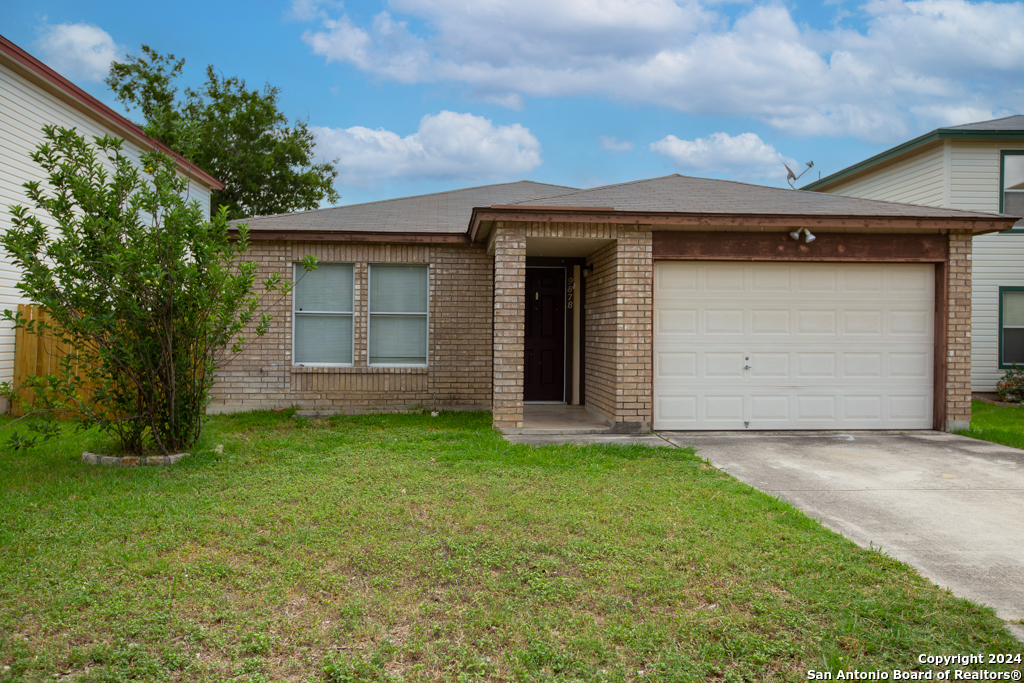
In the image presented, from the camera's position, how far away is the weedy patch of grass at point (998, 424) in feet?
28.5

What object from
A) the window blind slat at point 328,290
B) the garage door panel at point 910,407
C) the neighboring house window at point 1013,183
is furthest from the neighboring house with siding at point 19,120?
the neighboring house window at point 1013,183

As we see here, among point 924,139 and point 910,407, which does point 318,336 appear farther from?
point 924,139

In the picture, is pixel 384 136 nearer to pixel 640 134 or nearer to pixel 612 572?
pixel 640 134

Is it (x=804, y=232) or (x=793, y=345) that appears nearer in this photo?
(x=804, y=232)

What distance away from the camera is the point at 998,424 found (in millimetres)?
10375

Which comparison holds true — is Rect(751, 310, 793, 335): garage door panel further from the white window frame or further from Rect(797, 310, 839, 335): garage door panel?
the white window frame

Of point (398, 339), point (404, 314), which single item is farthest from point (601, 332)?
point (398, 339)

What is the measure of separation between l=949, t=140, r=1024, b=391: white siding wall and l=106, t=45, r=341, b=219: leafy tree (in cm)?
2577

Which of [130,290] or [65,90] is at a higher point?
[65,90]

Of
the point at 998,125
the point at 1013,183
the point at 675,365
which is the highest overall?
the point at 998,125

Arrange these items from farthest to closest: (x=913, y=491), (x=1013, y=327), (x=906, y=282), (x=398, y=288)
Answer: (x=1013, y=327)
(x=398, y=288)
(x=906, y=282)
(x=913, y=491)

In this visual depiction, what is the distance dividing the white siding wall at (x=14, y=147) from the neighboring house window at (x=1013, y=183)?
18.6 m

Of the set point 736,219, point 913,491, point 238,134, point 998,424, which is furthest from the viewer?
point 238,134

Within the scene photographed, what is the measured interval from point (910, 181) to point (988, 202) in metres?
1.68
